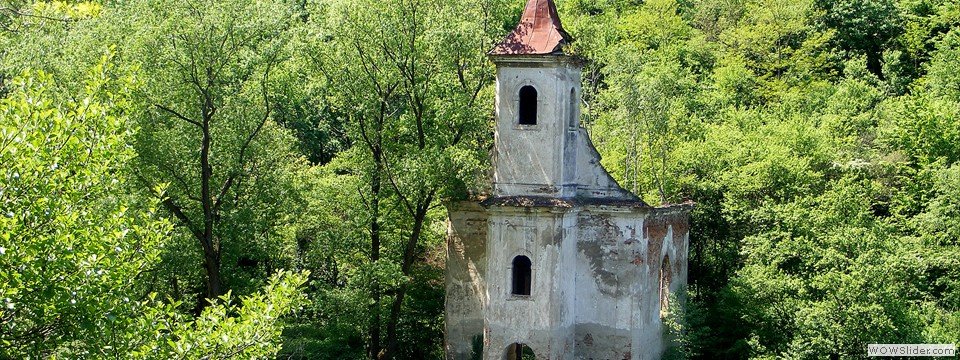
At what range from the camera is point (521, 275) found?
24.0 metres

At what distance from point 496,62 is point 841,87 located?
901 inches

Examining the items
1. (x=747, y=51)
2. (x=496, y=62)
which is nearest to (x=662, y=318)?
(x=496, y=62)

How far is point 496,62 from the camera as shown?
23266 millimetres

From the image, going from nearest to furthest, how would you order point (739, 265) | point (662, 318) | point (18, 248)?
point (18, 248), point (662, 318), point (739, 265)

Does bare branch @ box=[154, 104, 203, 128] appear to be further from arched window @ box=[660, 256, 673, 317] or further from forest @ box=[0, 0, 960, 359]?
arched window @ box=[660, 256, 673, 317]

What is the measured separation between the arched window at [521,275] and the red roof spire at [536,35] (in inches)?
180

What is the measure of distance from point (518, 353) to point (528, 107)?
21.7 ft

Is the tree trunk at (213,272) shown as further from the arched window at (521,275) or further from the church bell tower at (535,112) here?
the arched window at (521,275)

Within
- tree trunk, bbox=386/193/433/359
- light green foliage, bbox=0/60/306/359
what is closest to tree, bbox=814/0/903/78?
tree trunk, bbox=386/193/433/359

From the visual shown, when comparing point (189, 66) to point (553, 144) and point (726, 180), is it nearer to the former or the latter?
point (553, 144)

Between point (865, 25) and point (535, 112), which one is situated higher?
point (865, 25)

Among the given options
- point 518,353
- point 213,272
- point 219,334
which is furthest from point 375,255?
point 219,334

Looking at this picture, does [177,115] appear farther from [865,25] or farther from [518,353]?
[865,25]

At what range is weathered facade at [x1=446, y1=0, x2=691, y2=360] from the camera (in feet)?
74.8
